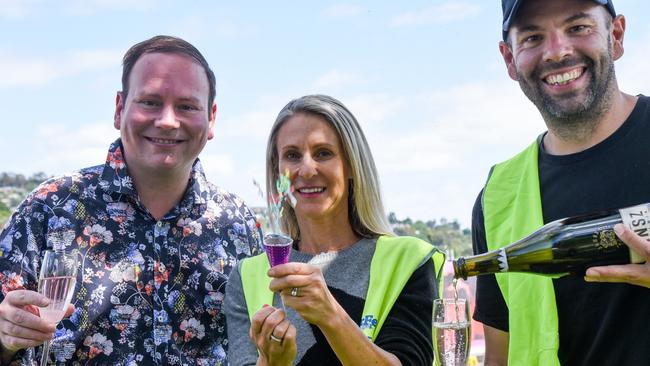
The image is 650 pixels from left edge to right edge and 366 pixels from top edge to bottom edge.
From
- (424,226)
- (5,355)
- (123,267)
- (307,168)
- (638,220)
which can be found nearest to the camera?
(638,220)

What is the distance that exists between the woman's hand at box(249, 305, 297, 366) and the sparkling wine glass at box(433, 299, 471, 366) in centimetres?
65

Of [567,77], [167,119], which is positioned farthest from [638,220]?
[167,119]

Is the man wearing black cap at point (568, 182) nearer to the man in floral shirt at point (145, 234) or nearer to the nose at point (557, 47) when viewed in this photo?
the nose at point (557, 47)

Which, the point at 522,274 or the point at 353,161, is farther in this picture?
the point at 353,161

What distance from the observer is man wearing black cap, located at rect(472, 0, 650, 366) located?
3402 millimetres

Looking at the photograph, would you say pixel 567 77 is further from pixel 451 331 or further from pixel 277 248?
pixel 277 248

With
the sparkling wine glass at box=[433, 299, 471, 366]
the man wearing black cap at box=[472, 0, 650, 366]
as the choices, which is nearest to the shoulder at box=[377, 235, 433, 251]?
the man wearing black cap at box=[472, 0, 650, 366]

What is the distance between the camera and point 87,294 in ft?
15.4

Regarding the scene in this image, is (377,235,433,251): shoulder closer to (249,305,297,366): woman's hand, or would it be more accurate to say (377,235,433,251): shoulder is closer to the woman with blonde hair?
the woman with blonde hair

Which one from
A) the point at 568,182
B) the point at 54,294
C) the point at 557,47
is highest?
the point at 557,47

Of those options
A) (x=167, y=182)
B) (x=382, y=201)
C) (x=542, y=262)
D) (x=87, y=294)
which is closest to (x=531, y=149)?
Answer: (x=542, y=262)

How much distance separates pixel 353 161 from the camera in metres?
4.12

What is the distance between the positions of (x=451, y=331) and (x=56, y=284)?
203 centimetres

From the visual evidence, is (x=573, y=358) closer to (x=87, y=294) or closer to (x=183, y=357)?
(x=183, y=357)
